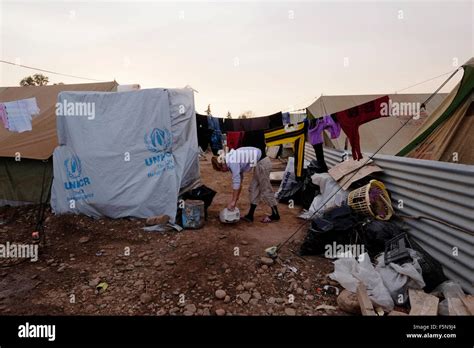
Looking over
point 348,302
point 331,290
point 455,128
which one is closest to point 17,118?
point 331,290

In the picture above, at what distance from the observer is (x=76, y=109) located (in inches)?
213

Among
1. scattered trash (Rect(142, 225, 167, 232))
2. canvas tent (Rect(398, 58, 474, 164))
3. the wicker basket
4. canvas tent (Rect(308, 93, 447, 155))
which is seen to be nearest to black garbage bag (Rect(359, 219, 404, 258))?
the wicker basket

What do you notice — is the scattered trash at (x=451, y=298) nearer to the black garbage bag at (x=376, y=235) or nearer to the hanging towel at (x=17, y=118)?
the black garbage bag at (x=376, y=235)

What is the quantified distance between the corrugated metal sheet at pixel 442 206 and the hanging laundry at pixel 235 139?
2.69 metres

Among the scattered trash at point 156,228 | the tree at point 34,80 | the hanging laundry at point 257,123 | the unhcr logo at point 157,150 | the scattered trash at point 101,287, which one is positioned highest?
the tree at point 34,80

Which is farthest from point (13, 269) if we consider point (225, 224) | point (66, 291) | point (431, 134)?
point (431, 134)

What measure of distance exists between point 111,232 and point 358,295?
4027 mm

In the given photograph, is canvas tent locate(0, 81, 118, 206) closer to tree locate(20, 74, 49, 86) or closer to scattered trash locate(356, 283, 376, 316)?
scattered trash locate(356, 283, 376, 316)

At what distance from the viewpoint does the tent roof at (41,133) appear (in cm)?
611

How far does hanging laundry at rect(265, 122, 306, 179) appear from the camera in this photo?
15.8 feet

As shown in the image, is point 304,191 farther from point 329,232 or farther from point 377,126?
point 377,126

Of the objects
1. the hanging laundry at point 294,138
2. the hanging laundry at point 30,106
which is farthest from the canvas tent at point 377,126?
the hanging laundry at point 30,106

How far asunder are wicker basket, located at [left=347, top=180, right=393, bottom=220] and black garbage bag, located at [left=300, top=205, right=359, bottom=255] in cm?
24
